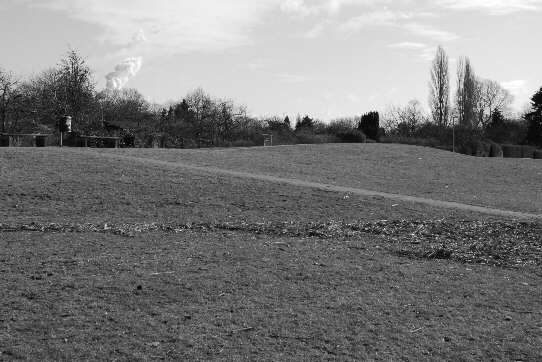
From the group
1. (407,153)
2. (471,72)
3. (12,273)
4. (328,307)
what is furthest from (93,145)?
(471,72)

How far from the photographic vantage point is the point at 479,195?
67.4 ft

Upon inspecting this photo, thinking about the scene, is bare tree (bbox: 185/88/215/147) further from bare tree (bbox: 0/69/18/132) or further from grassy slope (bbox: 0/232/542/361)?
grassy slope (bbox: 0/232/542/361)

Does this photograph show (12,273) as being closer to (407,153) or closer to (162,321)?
(162,321)

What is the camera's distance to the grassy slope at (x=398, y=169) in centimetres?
2080

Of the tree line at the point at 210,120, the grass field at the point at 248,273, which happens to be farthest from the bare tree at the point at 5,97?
the grass field at the point at 248,273

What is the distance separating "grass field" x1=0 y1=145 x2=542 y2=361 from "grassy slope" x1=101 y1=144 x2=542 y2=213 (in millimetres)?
3418

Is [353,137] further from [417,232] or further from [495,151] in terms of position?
[417,232]

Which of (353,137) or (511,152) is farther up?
(353,137)

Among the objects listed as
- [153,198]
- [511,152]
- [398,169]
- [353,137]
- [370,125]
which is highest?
[370,125]

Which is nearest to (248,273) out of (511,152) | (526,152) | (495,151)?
(495,151)

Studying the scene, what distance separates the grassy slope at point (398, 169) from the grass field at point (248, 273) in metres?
3.42

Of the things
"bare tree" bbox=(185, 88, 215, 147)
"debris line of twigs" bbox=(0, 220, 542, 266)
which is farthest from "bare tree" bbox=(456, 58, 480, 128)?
"debris line of twigs" bbox=(0, 220, 542, 266)

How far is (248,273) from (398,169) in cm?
2102

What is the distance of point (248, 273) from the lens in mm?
7609
